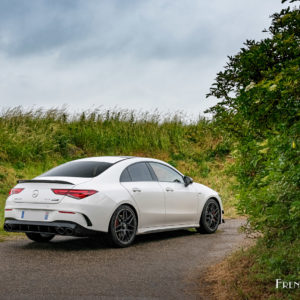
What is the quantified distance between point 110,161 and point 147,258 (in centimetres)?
240

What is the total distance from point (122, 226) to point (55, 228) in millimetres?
1266

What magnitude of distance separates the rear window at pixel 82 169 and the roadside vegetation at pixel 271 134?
A: 3.41 meters

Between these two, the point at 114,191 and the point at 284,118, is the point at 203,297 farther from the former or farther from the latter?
the point at 114,191

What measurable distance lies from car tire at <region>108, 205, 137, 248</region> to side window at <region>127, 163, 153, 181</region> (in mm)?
805

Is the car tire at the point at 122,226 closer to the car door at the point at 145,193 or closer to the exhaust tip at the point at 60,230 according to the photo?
the car door at the point at 145,193

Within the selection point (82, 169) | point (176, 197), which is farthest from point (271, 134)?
point (176, 197)

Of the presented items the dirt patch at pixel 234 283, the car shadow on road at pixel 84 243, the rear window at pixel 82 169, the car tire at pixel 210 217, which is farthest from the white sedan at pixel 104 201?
the dirt patch at pixel 234 283

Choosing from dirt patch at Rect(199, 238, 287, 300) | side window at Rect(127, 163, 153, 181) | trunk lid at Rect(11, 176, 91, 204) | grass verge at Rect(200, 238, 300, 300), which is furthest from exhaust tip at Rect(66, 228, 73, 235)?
grass verge at Rect(200, 238, 300, 300)

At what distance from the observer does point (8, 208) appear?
9.78 m

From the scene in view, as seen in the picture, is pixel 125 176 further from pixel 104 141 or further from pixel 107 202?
pixel 104 141

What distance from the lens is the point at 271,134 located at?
639 centimetres

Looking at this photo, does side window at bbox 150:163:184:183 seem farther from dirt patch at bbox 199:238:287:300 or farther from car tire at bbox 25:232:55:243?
dirt patch at bbox 199:238:287:300

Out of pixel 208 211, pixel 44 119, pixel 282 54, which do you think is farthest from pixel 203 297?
pixel 44 119

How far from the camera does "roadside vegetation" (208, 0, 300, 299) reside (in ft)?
17.6
